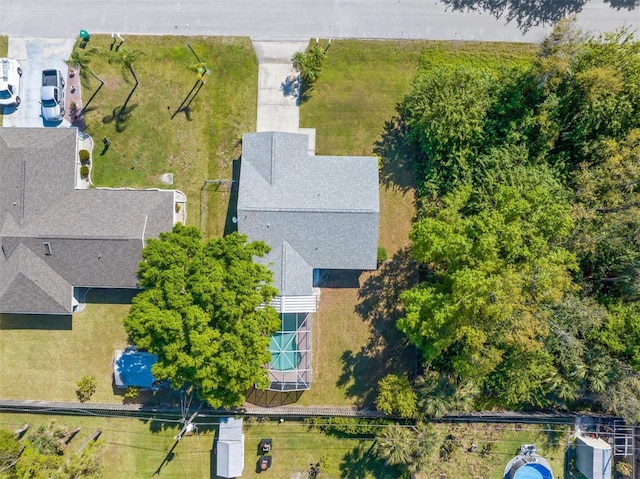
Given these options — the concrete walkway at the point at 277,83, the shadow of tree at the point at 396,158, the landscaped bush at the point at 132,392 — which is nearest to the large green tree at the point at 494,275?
the shadow of tree at the point at 396,158

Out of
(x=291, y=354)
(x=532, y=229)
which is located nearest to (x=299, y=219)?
(x=291, y=354)

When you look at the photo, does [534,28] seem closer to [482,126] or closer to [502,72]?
[502,72]

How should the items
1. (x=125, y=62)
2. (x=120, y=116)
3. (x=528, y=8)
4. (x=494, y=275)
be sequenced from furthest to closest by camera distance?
(x=120, y=116) → (x=528, y=8) → (x=125, y=62) → (x=494, y=275)

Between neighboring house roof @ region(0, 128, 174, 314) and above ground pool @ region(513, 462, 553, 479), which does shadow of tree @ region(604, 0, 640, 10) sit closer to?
above ground pool @ region(513, 462, 553, 479)

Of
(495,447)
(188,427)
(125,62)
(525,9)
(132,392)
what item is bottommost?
(495,447)

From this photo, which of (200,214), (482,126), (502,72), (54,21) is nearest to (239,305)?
(200,214)

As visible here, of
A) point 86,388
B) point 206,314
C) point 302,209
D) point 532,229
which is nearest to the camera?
point 206,314

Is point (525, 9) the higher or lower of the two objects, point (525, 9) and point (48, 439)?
the higher

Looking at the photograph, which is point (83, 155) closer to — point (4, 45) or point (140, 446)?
point (4, 45)
